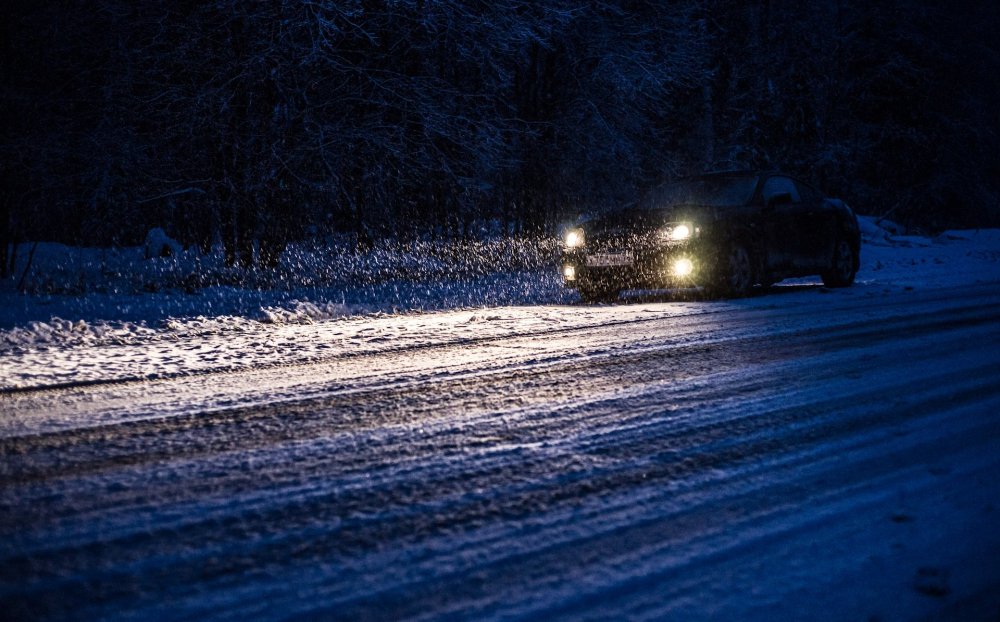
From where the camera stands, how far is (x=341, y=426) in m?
3.90

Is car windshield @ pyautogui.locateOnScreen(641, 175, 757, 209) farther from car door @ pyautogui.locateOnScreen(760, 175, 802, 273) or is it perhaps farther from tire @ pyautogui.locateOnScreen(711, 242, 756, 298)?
tire @ pyautogui.locateOnScreen(711, 242, 756, 298)

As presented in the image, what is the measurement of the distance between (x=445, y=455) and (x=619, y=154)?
61.0 feet

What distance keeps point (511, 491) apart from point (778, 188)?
1001 cm

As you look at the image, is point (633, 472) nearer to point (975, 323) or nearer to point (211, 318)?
point (975, 323)

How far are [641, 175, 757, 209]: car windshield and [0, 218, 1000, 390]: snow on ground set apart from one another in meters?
1.44

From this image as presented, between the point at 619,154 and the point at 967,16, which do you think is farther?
the point at 967,16

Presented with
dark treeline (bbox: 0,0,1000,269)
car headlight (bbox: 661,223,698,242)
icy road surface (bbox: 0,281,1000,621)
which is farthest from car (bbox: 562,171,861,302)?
dark treeline (bbox: 0,0,1000,269)

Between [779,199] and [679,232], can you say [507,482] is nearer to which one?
[679,232]

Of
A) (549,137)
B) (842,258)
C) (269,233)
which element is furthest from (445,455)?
(549,137)

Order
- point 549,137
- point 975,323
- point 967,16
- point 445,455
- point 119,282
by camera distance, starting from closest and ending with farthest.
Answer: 1. point 445,455
2. point 975,323
3. point 119,282
4. point 549,137
5. point 967,16

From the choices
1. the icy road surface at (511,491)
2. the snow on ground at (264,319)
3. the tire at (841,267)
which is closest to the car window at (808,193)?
the tire at (841,267)

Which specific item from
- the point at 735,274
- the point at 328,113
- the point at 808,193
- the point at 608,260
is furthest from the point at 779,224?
the point at 328,113

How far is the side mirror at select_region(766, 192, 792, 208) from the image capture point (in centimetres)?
1102

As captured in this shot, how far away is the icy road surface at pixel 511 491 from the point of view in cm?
212
